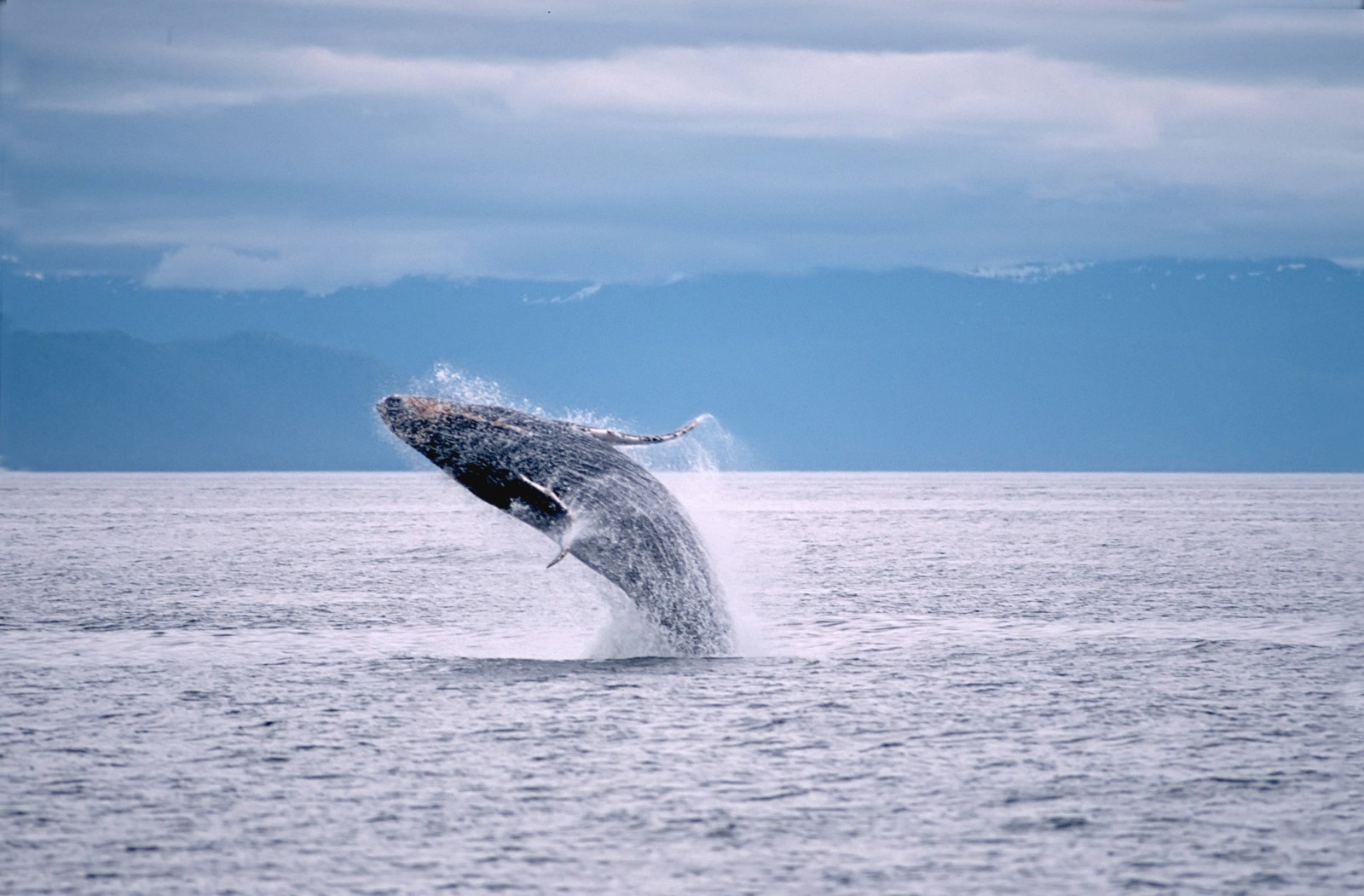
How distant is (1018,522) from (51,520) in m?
54.5

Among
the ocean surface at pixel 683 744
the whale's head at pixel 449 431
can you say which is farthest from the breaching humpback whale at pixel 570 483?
the ocean surface at pixel 683 744

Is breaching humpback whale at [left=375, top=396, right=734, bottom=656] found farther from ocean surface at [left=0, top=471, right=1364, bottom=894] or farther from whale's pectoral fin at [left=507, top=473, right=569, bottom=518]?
ocean surface at [left=0, top=471, right=1364, bottom=894]

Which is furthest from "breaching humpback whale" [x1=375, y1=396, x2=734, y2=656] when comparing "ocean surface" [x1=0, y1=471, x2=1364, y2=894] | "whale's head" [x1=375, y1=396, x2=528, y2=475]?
"ocean surface" [x1=0, y1=471, x2=1364, y2=894]

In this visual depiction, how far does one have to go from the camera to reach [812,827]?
1285cm

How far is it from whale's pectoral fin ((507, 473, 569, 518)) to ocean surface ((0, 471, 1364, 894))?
231 cm

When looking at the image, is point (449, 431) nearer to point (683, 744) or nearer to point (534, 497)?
point (534, 497)

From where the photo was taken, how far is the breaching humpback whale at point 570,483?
1731cm

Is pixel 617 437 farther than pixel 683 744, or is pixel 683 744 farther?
pixel 617 437

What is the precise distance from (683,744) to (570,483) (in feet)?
11.1

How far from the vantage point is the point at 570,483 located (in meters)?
17.8

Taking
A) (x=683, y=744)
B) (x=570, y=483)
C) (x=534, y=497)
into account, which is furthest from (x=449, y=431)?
(x=683, y=744)

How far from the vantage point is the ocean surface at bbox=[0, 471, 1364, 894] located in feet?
39.0

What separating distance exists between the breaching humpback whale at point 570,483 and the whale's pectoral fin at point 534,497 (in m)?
0.01

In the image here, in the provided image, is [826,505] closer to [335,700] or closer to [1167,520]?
[1167,520]
